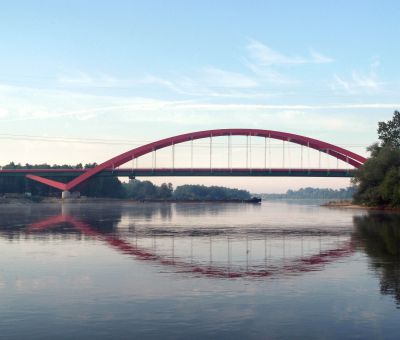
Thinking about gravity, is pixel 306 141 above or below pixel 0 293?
above

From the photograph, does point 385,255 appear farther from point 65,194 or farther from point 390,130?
point 65,194

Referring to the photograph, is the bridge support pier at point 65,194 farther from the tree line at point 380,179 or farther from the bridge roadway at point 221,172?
the tree line at point 380,179

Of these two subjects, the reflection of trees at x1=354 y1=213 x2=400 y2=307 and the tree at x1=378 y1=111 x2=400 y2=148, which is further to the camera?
the tree at x1=378 y1=111 x2=400 y2=148

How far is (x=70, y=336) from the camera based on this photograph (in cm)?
987

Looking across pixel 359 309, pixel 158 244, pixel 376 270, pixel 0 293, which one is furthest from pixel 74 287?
pixel 158 244

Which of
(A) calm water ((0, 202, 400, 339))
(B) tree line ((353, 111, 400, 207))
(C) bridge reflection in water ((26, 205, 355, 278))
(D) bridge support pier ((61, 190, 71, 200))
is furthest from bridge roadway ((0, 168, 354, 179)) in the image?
(A) calm water ((0, 202, 400, 339))

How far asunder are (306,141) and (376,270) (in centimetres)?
9619

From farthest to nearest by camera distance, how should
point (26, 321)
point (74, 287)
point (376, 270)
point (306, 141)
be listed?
1. point (306, 141)
2. point (376, 270)
3. point (74, 287)
4. point (26, 321)

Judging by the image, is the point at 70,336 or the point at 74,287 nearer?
the point at 70,336

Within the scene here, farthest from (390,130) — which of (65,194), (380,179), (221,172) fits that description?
(65,194)

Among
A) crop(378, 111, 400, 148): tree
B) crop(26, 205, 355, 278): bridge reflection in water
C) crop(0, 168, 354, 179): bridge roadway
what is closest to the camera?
crop(26, 205, 355, 278): bridge reflection in water

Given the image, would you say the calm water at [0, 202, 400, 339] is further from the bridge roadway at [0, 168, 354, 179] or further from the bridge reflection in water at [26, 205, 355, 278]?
the bridge roadway at [0, 168, 354, 179]

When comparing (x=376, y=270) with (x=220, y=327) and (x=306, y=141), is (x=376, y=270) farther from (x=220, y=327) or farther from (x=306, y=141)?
(x=306, y=141)

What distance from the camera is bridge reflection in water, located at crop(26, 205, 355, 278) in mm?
17656
